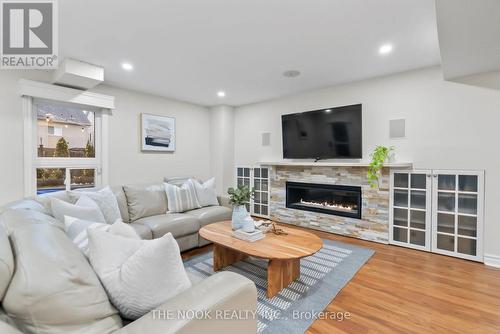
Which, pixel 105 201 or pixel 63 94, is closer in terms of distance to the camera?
pixel 105 201

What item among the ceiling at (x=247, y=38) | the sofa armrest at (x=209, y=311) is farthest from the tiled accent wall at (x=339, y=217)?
the sofa armrest at (x=209, y=311)

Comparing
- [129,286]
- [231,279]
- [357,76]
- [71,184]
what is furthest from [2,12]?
[357,76]

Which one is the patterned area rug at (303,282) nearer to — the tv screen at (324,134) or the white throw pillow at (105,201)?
the white throw pillow at (105,201)

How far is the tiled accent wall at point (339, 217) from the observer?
3.36 m

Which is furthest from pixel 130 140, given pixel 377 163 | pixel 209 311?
pixel 377 163

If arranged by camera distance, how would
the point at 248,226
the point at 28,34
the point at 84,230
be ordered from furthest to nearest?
the point at 248,226 < the point at 28,34 < the point at 84,230

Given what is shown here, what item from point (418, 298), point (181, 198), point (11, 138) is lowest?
point (418, 298)

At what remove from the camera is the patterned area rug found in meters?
1.76

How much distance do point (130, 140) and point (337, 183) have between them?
11.3 ft

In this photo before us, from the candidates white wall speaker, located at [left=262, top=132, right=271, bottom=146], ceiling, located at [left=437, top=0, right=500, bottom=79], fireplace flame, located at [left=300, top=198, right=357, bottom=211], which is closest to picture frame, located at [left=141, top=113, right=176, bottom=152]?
white wall speaker, located at [left=262, top=132, right=271, bottom=146]

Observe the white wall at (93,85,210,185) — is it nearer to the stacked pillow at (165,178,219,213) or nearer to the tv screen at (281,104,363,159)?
the stacked pillow at (165,178,219,213)

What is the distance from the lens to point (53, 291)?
791 mm

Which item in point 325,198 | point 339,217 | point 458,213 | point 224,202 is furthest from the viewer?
point 325,198

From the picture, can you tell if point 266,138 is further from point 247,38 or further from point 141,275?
point 141,275
